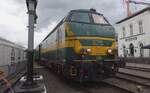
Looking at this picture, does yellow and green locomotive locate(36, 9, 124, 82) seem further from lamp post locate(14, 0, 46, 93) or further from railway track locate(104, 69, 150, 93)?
lamp post locate(14, 0, 46, 93)

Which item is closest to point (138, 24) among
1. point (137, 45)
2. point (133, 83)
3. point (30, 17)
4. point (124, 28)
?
point (137, 45)

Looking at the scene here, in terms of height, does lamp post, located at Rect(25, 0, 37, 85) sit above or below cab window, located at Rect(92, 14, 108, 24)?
below

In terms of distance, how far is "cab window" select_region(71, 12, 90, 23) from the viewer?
35.3 ft

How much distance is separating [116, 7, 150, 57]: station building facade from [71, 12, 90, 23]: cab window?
28.3m

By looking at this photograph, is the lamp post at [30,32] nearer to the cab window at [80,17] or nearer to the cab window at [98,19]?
the cab window at [80,17]

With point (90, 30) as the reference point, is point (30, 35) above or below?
below

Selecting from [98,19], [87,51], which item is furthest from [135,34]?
[87,51]

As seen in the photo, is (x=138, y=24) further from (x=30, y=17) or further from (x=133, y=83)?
(x=30, y=17)

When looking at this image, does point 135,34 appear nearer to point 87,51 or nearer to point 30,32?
point 87,51

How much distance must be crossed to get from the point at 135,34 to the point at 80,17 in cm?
3511

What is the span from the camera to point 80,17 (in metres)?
10.9

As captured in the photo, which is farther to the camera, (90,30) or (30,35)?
(90,30)

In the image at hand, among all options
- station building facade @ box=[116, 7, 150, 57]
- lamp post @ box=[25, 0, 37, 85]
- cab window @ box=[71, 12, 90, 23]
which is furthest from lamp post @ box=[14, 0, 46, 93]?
station building facade @ box=[116, 7, 150, 57]

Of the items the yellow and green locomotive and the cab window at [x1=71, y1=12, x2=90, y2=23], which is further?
the cab window at [x1=71, y1=12, x2=90, y2=23]
